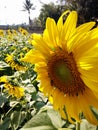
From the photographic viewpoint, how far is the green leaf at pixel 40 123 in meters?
1.37

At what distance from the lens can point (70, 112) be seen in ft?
4.05

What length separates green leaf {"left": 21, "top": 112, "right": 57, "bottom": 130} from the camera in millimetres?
1374

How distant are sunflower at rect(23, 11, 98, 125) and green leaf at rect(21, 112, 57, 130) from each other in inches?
4.1

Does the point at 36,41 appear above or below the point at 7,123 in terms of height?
above

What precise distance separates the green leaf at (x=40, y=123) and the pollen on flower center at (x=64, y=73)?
0.17 meters

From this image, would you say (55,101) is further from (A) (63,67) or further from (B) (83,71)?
(B) (83,71)

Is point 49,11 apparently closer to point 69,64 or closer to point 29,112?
point 29,112

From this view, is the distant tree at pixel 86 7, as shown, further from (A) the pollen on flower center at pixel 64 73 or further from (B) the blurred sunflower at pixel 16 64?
(A) the pollen on flower center at pixel 64 73

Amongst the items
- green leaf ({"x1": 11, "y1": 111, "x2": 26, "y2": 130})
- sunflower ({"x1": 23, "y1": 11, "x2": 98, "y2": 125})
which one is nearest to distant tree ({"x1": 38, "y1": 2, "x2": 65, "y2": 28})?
green leaf ({"x1": 11, "y1": 111, "x2": 26, "y2": 130})

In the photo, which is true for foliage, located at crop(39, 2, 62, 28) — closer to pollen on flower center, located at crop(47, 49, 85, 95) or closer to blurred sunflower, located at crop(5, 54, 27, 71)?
blurred sunflower, located at crop(5, 54, 27, 71)

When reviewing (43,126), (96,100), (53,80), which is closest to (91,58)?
(96,100)

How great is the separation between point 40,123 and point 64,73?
275 mm

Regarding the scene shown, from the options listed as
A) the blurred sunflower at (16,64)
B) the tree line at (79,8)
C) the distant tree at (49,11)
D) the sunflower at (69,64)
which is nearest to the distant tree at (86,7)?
the tree line at (79,8)

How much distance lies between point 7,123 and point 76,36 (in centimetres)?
112
